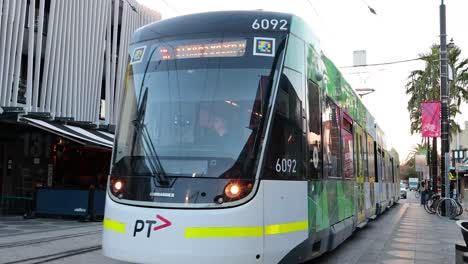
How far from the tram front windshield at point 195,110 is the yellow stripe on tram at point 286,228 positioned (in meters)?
0.70

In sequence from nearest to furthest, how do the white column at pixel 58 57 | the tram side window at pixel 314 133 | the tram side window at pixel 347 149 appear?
the tram side window at pixel 314 133 < the tram side window at pixel 347 149 < the white column at pixel 58 57

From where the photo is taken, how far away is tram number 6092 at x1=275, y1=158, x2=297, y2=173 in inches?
227

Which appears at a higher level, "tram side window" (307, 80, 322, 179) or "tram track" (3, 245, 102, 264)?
"tram side window" (307, 80, 322, 179)

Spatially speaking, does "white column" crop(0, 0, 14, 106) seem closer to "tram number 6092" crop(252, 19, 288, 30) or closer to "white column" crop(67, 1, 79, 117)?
"white column" crop(67, 1, 79, 117)

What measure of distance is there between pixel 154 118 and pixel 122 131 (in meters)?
0.53

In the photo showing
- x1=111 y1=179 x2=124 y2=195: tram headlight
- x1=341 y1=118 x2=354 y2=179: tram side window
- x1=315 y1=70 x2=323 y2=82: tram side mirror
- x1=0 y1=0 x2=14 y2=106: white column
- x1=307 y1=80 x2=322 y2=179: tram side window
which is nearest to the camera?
x1=111 y1=179 x2=124 y2=195: tram headlight

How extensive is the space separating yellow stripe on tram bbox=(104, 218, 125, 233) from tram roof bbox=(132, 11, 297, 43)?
7.95 feet

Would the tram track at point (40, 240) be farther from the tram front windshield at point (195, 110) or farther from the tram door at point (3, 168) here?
the tram door at point (3, 168)

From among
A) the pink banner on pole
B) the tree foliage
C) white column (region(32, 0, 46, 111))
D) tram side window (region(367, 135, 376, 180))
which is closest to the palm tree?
the tree foliage

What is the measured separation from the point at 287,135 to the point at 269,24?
141cm

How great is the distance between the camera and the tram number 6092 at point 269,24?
6.09 metres

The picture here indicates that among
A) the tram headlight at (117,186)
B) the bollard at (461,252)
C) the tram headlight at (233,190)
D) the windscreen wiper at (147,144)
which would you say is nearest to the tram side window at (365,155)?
the bollard at (461,252)

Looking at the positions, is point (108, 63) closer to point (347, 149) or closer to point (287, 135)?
point (347, 149)

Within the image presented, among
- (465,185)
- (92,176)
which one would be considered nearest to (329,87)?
(92,176)
